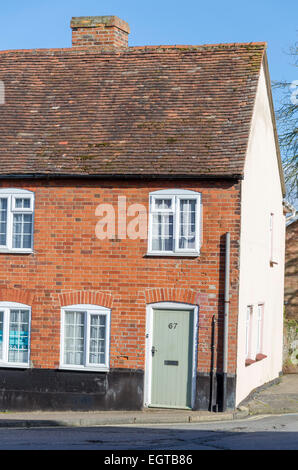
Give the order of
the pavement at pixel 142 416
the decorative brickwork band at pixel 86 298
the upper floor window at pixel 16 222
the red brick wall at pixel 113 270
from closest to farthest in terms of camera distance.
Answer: the pavement at pixel 142 416 → the red brick wall at pixel 113 270 → the decorative brickwork band at pixel 86 298 → the upper floor window at pixel 16 222

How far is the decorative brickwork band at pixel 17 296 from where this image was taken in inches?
775

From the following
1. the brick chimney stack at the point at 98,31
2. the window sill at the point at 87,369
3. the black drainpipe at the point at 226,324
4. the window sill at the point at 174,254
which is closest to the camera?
the black drainpipe at the point at 226,324

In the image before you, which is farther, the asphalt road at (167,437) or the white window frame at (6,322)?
the white window frame at (6,322)

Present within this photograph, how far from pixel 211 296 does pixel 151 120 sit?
16.2 ft

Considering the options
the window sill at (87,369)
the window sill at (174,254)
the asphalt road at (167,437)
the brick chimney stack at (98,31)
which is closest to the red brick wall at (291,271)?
the brick chimney stack at (98,31)

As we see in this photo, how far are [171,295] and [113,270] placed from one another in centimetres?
155

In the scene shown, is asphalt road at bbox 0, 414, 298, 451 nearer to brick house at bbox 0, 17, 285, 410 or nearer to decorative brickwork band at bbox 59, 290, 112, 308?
brick house at bbox 0, 17, 285, 410

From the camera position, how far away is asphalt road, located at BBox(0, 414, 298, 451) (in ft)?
42.4

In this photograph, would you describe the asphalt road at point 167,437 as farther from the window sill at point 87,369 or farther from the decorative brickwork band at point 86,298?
the decorative brickwork band at point 86,298

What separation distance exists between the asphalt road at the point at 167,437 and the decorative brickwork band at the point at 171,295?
306 centimetres

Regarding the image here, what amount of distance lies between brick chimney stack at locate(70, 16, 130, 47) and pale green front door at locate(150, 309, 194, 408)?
8.67 metres

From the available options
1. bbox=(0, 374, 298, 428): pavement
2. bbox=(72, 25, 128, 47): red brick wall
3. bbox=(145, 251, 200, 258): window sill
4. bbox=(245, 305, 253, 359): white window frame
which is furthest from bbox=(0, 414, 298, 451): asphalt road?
bbox=(72, 25, 128, 47): red brick wall

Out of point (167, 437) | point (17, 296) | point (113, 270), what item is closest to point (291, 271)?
point (113, 270)

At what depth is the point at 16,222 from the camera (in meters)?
19.9
